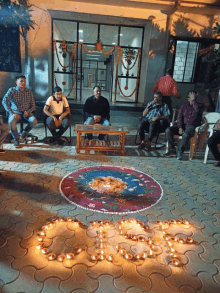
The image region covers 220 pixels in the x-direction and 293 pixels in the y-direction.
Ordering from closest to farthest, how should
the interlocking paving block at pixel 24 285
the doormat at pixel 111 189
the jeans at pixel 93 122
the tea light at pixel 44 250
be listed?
the interlocking paving block at pixel 24 285 < the tea light at pixel 44 250 < the doormat at pixel 111 189 < the jeans at pixel 93 122

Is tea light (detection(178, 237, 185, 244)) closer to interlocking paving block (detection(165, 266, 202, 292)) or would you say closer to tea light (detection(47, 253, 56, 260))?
interlocking paving block (detection(165, 266, 202, 292))

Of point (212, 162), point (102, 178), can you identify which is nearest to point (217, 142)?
point (212, 162)

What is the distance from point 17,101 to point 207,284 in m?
4.66

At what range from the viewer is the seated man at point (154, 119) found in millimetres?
4902

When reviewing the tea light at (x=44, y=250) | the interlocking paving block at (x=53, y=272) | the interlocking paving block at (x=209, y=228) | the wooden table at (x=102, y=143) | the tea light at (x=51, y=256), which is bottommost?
the interlocking paving block at (x=53, y=272)

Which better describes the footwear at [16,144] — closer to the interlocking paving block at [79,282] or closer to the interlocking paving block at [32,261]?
the interlocking paving block at [32,261]

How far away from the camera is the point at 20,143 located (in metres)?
4.90

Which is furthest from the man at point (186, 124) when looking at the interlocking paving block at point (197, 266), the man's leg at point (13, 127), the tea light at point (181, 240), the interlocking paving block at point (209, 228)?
the man's leg at point (13, 127)

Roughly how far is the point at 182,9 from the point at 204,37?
45.7 inches

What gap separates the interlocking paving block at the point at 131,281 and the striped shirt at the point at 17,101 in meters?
4.07

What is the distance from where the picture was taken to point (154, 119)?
16.0ft

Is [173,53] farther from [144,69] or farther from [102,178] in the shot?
[102,178]

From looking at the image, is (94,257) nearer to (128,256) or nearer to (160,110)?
(128,256)

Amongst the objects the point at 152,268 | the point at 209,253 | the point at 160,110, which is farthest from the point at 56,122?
the point at 209,253
